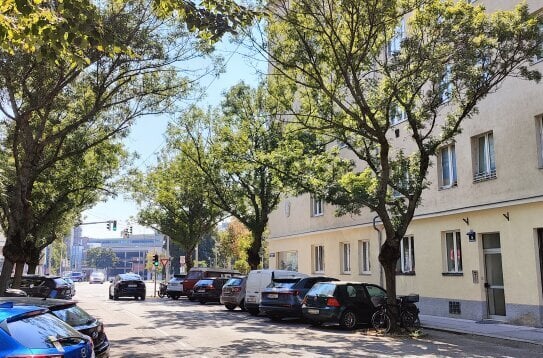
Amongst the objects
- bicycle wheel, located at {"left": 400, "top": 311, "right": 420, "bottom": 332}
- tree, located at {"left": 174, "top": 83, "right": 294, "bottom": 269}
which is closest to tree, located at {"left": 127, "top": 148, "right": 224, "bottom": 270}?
tree, located at {"left": 174, "top": 83, "right": 294, "bottom": 269}

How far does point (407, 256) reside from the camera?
22.0 metres

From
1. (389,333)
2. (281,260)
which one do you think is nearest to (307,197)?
(281,260)

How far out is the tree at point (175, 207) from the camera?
3891 cm

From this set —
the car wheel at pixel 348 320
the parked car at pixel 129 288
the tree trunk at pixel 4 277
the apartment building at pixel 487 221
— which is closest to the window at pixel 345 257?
the apartment building at pixel 487 221

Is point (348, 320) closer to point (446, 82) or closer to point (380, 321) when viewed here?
point (380, 321)

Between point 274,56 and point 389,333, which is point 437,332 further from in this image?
point 274,56

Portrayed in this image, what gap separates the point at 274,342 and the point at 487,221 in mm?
8627

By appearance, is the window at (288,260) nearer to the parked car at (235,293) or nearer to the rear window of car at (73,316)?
the parked car at (235,293)

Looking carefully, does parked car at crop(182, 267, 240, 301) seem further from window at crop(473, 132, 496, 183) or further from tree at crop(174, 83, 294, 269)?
window at crop(473, 132, 496, 183)

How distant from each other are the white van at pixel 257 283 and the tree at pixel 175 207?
52.8 ft

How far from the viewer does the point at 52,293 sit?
2155 cm

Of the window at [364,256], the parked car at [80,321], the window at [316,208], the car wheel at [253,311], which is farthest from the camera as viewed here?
the window at [316,208]

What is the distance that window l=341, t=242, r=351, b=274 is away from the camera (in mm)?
26906

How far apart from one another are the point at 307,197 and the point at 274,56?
15.8 metres
